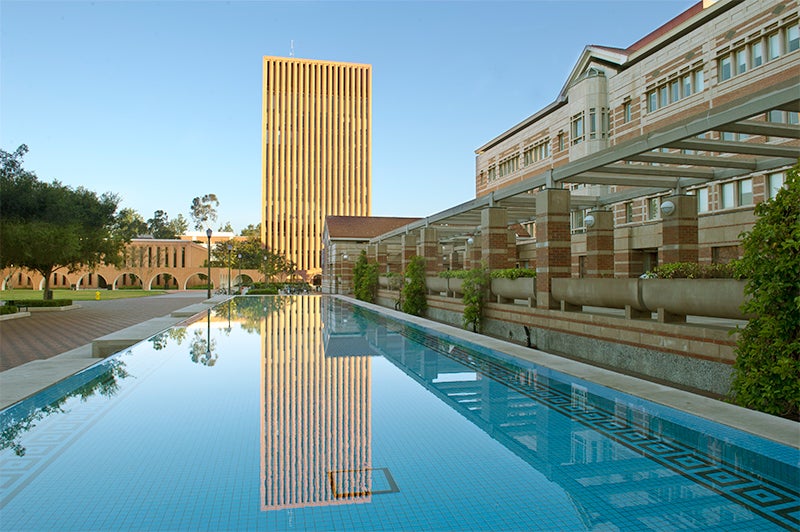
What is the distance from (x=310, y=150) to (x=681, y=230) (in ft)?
323

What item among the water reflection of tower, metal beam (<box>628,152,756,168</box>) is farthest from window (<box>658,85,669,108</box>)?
the water reflection of tower

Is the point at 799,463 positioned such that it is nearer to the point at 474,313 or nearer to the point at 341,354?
the point at 341,354

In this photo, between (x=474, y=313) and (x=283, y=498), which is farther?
(x=474, y=313)

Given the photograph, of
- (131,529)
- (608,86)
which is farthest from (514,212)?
(131,529)

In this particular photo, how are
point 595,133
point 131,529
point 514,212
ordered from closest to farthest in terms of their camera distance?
point 131,529 < point 514,212 < point 595,133

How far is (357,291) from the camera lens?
37062 mm

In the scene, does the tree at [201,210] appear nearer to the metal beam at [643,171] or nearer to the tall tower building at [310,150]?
the tall tower building at [310,150]

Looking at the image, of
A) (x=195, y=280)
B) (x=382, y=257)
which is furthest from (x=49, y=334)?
(x=195, y=280)

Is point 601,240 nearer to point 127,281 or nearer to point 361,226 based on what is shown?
point 361,226

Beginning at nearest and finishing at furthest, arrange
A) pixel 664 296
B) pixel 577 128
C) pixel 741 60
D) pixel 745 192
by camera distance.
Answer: pixel 664 296 → pixel 741 60 → pixel 745 192 → pixel 577 128

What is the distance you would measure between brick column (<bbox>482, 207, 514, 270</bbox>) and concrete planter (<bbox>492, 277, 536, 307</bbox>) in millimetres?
754

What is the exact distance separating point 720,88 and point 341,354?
19299 millimetres

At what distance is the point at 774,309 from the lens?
6660mm

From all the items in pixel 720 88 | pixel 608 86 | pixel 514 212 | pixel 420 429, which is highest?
pixel 608 86
